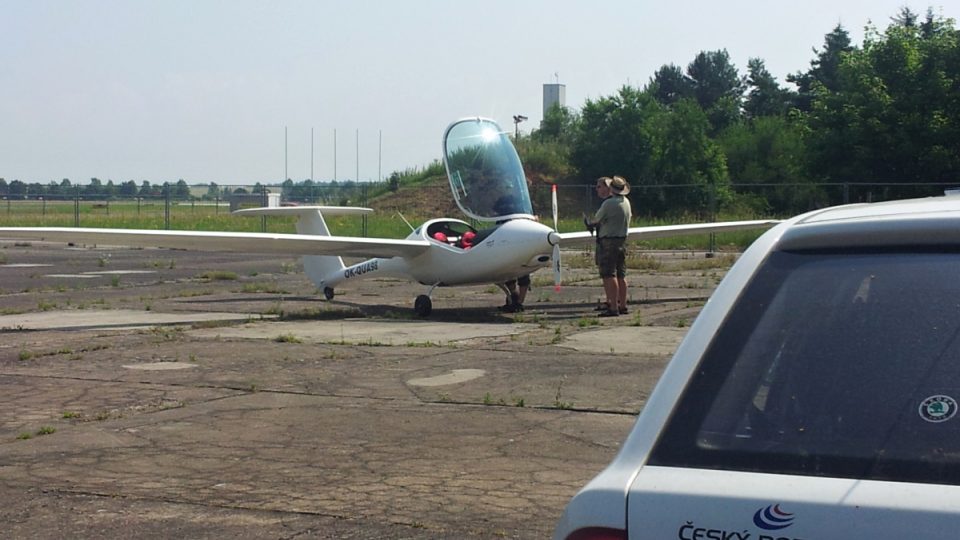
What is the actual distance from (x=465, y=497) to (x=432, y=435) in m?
1.68

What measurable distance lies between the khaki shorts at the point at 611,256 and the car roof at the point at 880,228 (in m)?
13.1

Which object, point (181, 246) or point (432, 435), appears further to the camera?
point (181, 246)

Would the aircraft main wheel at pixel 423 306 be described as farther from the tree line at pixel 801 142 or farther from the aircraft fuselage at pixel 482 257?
the tree line at pixel 801 142

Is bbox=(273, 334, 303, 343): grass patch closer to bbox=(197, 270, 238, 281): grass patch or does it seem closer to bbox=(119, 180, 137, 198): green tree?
bbox=(197, 270, 238, 281): grass patch

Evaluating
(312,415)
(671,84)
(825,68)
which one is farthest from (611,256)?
(671,84)

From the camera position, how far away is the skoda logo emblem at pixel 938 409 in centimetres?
227

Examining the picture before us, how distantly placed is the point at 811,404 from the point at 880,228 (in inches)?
15.9

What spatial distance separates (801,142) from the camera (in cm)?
4688

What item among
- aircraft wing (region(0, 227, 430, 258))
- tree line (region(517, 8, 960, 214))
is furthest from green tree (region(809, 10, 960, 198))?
aircraft wing (region(0, 227, 430, 258))

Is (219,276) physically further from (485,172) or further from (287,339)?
(287,339)

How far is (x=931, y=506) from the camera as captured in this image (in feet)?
6.95

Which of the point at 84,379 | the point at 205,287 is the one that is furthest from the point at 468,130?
the point at 84,379

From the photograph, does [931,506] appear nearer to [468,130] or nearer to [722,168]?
[468,130]

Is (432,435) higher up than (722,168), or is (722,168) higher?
(722,168)
